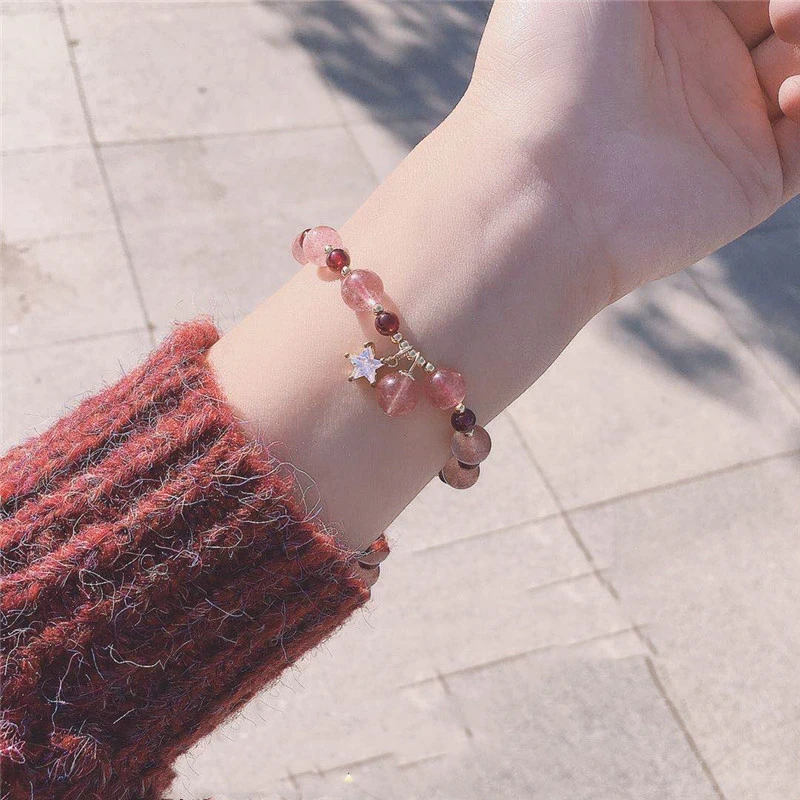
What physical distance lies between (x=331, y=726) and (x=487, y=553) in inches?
33.7

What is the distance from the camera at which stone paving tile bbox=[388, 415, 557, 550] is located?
3.34m

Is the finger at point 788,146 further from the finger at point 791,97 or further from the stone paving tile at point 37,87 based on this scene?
the stone paving tile at point 37,87

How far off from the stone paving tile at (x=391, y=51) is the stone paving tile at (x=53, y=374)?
1.95 metres

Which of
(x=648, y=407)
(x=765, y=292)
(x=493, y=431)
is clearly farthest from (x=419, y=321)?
(x=765, y=292)

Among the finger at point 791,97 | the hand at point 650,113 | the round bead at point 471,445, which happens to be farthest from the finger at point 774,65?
the round bead at point 471,445

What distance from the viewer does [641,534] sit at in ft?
11.1

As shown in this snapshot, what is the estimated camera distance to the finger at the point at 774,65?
2004 millimetres

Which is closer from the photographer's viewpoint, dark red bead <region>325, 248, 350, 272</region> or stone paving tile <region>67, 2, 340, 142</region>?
dark red bead <region>325, 248, 350, 272</region>

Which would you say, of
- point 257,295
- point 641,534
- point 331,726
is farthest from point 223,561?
point 257,295

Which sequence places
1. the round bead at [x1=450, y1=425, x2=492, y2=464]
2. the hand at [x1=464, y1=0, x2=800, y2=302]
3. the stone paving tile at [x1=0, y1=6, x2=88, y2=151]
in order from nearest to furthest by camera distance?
the round bead at [x1=450, y1=425, x2=492, y2=464]
the hand at [x1=464, y1=0, x2=800, y2=302]
the stone paving tile at [x1=0, y1=6, x2=88, y2=151]

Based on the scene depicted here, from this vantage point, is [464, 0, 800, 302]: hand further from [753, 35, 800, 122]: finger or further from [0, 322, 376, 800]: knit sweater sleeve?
[0, 322, 376, 800]: knit sweater sleeve

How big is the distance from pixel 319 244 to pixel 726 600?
2326mm

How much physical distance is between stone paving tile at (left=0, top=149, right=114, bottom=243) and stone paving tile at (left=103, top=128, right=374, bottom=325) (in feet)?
0.34

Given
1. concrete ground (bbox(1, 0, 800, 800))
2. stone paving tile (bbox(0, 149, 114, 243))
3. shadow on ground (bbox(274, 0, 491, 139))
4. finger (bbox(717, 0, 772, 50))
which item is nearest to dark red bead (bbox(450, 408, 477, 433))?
finger (bbox(717, 0, 772, 50))
